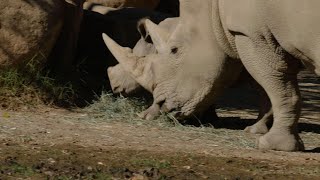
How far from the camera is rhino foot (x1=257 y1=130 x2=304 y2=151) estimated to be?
24.0 ft

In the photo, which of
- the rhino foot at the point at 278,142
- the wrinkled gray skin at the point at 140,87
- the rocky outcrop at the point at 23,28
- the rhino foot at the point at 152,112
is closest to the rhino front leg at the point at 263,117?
the wrinkled gray skin at the point at 140,87

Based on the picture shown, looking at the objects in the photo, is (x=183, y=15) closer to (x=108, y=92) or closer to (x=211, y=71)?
(x=211, y=71)

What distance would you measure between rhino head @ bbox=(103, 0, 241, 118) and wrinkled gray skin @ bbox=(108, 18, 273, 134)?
0.78 ft

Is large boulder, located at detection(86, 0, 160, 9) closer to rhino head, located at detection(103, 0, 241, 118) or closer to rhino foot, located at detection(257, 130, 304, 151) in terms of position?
rhino head, located at detection(103, 0, 241, 118)

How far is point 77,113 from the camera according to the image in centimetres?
915

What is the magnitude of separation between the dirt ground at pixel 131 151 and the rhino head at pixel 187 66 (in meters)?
0.30

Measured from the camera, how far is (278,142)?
289 inches

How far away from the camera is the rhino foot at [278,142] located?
24.0 ft

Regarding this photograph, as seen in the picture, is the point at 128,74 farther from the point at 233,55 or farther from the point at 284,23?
the point at 284,23

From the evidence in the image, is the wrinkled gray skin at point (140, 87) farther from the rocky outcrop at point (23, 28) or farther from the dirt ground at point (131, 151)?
the rocky outcrop at point (23, 28)

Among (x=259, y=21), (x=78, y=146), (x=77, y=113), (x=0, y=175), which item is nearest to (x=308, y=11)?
(x=259, y=21)

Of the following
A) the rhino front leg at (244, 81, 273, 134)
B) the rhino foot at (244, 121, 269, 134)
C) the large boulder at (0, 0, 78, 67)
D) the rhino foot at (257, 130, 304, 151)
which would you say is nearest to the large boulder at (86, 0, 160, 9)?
the large boulder at (0, 0, 78, 67)

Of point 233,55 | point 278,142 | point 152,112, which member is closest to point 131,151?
point 278,142

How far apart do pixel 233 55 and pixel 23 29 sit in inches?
98.1
